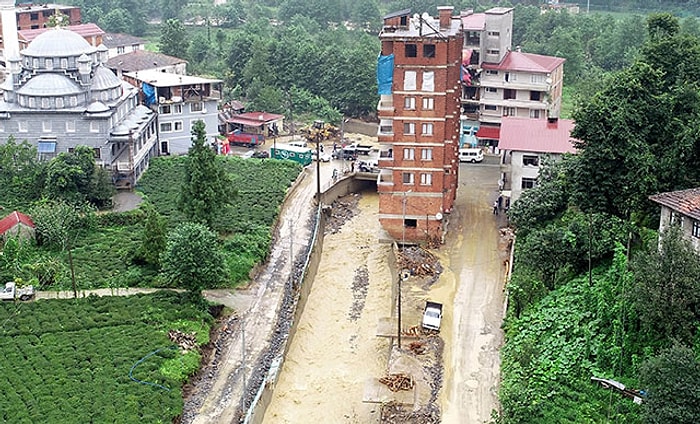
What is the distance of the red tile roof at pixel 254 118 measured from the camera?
287 ft

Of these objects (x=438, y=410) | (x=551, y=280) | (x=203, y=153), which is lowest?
(x=438, y=410)

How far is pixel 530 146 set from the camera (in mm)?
60969

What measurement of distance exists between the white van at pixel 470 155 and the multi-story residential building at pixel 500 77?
4416 mm

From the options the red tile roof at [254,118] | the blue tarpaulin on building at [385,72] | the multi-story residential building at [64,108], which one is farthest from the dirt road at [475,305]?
the multi-story residential building at [64,108]

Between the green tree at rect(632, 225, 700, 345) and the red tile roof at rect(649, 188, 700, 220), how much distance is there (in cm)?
132

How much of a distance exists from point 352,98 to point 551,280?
48.0 metres

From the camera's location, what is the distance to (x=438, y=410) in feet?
136

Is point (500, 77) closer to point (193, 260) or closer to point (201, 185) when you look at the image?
point (201, 185)

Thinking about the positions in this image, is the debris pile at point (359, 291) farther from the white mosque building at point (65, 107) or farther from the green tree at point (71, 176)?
the white mosque building at point (65, 107)

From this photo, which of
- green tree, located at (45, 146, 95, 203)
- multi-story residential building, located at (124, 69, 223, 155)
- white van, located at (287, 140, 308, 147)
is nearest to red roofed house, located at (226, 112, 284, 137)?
white van, located at (287, 140, 308, 147)

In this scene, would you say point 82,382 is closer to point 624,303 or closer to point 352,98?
point 624,303

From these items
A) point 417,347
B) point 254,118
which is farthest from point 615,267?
point 254,118

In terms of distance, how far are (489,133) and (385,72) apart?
26269mm

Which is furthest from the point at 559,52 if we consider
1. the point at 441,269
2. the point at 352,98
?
the point at 441,269
